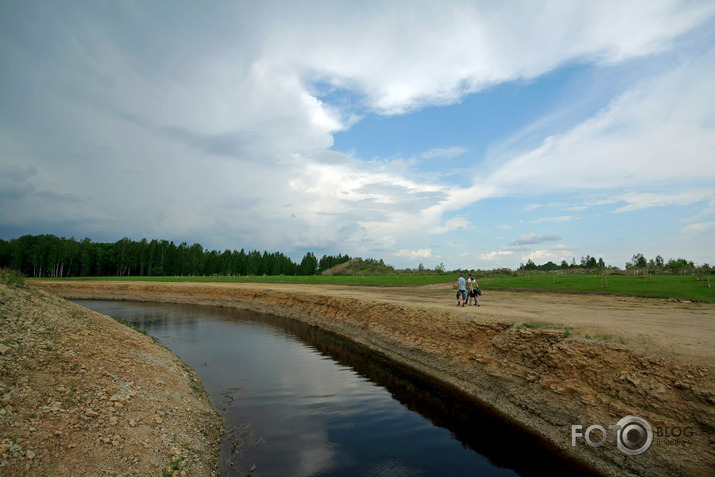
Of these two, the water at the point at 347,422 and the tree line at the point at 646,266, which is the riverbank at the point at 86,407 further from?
the tree line at the point at 646,266

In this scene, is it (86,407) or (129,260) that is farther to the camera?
(129,260)

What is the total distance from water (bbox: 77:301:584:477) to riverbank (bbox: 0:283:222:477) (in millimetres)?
1375

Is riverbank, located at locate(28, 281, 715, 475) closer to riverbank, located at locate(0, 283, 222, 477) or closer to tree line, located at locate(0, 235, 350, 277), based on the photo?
riverbank, located at locate(0, 283, 222, 477)

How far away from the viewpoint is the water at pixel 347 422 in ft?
30.8

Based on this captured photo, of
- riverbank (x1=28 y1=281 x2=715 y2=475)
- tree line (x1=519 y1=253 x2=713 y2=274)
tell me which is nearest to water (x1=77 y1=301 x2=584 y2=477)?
riverbank (x1=28 y1=281 x2=715 y2=475)

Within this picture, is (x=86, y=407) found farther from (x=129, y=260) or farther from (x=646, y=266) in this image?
(x=129, y=260)

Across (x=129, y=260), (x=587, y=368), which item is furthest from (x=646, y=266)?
(x=129, y=260)

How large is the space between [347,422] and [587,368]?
29.0 feet

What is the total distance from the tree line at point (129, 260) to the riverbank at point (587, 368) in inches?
3986

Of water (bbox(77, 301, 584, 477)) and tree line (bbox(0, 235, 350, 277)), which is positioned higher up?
tree line (bbox(0, 235, 350, 277))

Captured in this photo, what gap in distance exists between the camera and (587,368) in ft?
39.2

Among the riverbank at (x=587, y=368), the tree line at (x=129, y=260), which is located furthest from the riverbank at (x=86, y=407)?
the tree line at (x=129, y=260)

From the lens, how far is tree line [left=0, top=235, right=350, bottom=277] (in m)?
90.8

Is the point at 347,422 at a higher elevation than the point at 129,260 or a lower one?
lower
